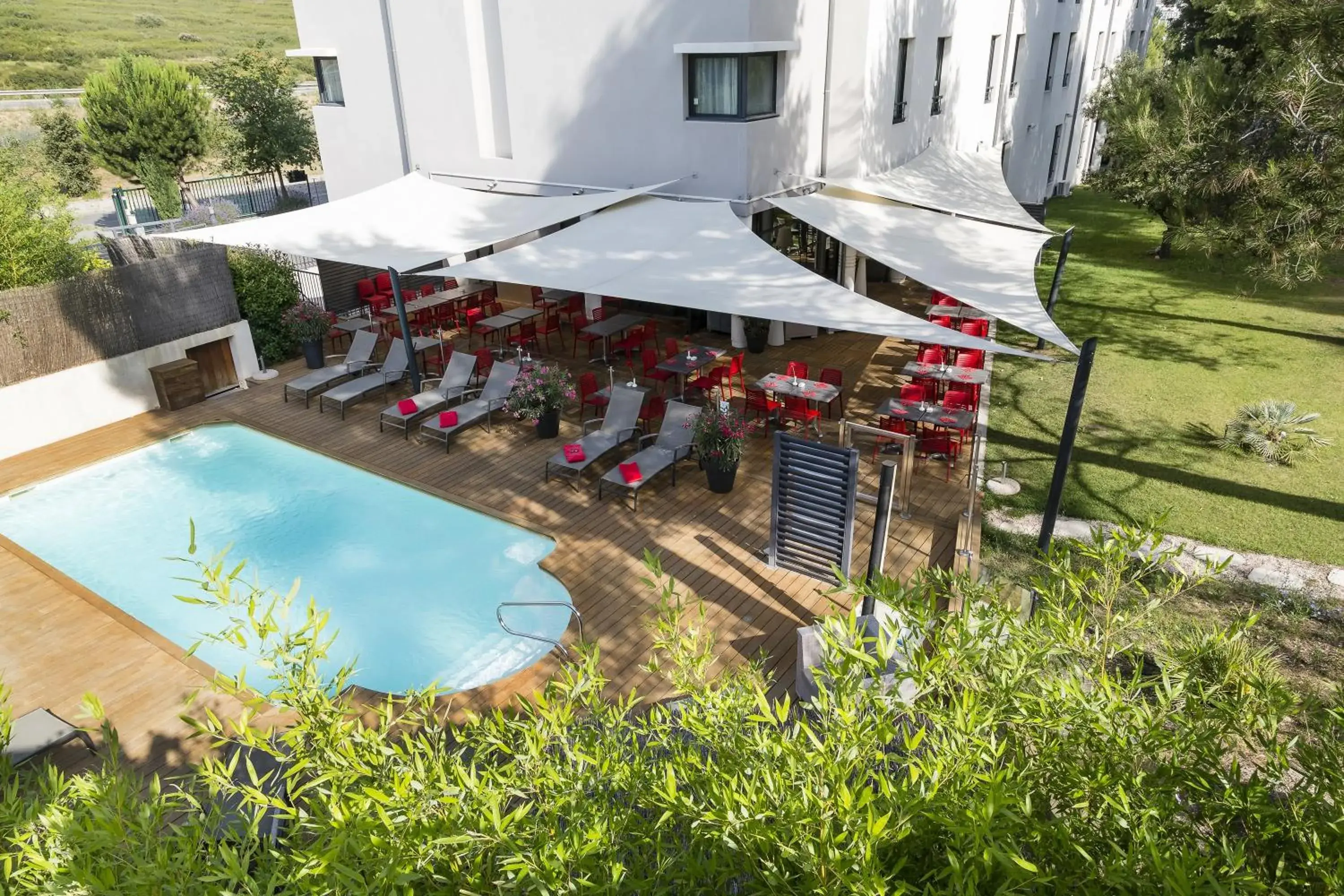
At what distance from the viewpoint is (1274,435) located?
10125mm

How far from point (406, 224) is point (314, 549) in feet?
19.7

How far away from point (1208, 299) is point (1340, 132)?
10680 millimetres

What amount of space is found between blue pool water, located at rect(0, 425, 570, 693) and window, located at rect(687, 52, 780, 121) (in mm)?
7889

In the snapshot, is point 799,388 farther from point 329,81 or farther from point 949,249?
point 329,81

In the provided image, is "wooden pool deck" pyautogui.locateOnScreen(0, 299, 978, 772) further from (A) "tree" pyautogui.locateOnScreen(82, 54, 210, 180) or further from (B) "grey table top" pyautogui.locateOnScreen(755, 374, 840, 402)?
(A) "tree" pyautogui.locateOnScreen(82, 54, 210, 180)

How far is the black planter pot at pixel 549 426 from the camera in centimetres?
1120

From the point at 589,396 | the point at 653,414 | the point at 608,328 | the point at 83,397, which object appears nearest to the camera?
the point at 653,414

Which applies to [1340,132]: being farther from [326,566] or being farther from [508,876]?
[326,566]

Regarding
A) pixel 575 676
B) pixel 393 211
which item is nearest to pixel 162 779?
pixel 575 676

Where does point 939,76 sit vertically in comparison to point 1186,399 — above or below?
above

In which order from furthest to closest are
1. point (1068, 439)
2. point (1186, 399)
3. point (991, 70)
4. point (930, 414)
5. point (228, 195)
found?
1. point (228, 195)
2. point (991, 70)
3. point (1186, 399)
4. point (930, 414)
5. point (1068, 439)

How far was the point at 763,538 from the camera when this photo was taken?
8.76m

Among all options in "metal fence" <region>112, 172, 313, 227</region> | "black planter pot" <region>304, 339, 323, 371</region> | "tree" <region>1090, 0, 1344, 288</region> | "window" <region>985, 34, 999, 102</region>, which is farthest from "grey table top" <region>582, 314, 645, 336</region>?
"metal fence" <region>112, 172, 313, 227</region>

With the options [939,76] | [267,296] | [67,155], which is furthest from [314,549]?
[67,155]
